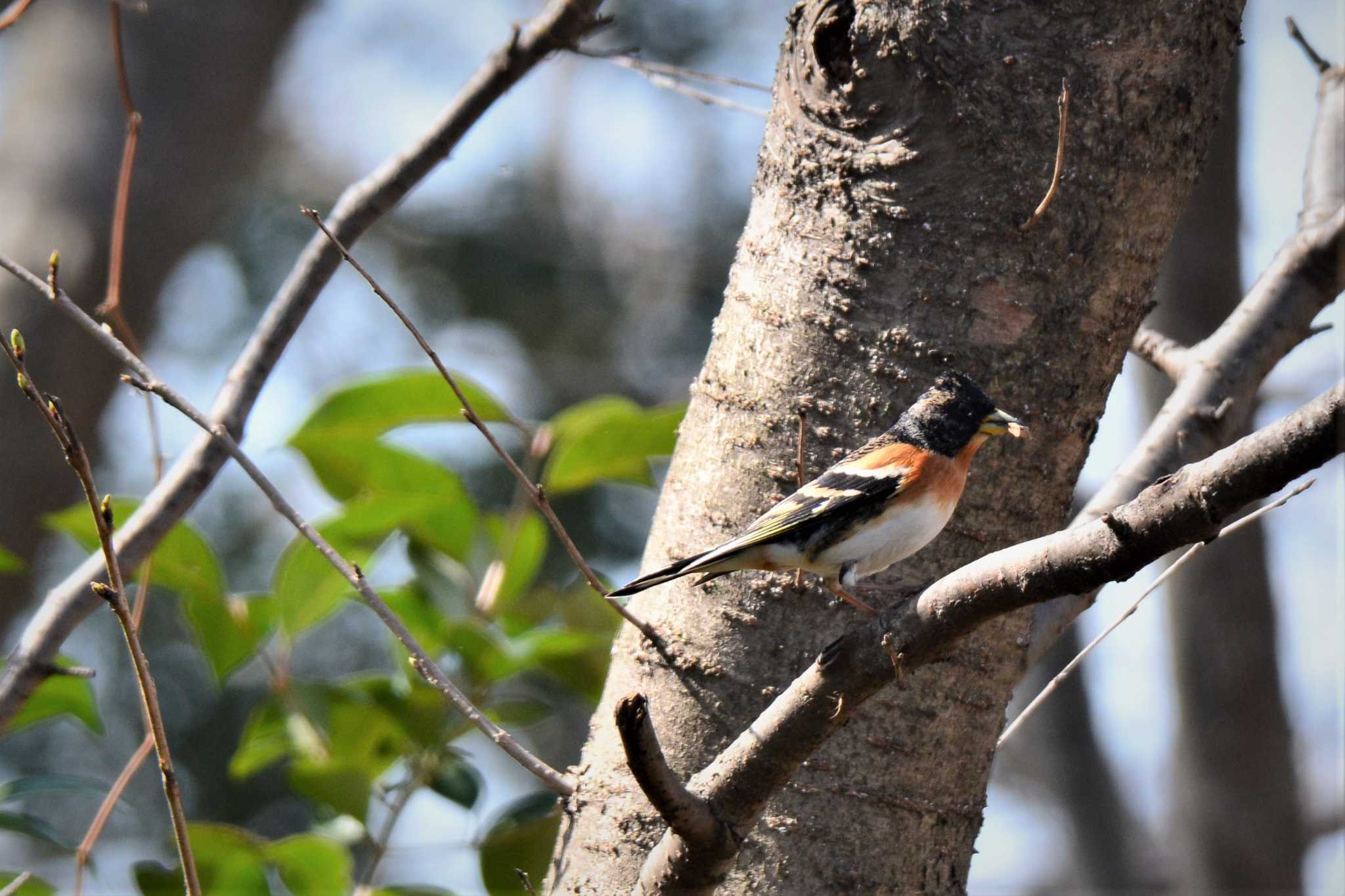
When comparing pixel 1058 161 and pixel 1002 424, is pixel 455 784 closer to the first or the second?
pixel 1002 424

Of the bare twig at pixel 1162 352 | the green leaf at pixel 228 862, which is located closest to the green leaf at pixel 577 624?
the green leaf at pixel 228 862

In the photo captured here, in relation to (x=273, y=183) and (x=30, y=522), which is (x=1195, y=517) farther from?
(x=273, y=183)

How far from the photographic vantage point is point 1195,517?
111cm

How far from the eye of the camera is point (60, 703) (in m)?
2.52

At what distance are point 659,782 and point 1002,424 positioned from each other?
958mm

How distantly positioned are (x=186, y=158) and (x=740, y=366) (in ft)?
11.1

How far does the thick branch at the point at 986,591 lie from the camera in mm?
1046

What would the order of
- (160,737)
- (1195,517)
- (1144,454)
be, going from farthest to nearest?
(1144,454) → (160,737) → (1195,517)

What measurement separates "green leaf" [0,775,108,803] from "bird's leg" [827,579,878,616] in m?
1.56

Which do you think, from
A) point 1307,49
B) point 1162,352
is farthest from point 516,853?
point 1307,49

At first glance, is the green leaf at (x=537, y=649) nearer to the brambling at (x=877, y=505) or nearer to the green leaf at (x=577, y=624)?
the green leaf at (x=577, y=624)

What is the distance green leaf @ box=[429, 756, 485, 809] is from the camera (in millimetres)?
2549

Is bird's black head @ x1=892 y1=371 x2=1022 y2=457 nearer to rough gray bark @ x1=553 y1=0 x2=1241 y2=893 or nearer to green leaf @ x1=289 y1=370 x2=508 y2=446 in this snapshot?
rough gray bark @ x1=553 y1=0 x2=1241 y2=893

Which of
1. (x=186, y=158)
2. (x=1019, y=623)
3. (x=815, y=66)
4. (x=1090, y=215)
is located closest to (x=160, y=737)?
(x=1019, y=623)
